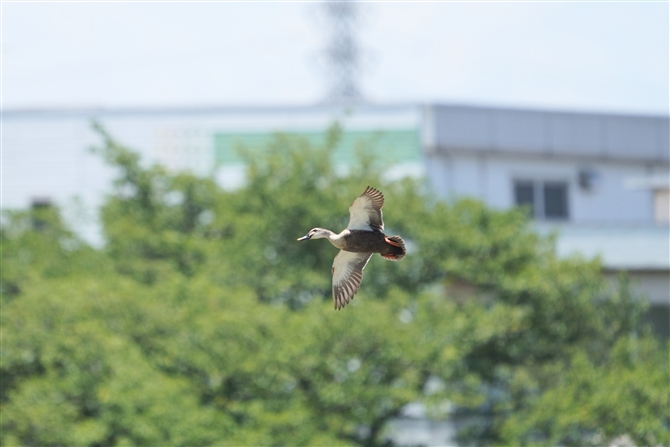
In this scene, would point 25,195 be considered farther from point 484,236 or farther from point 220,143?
point 484,236

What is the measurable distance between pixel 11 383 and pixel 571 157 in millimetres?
14686

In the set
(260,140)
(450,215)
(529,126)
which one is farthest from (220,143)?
(450,215)

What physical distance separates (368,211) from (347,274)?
5.00 ft

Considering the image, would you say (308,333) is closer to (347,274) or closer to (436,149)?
(347,274)

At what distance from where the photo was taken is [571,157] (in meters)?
27.6

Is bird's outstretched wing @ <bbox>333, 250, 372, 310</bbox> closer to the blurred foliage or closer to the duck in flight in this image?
the duck in flight

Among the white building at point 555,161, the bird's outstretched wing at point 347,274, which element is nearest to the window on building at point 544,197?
the white building at point 555,161

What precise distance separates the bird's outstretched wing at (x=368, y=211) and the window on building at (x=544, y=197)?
18367 mm

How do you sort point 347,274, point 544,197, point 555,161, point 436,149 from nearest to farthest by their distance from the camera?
point 347,274 → point 436,149 → point 555,161 → point 544,197

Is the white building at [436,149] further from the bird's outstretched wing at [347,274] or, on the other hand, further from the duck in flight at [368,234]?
the duck in flight at [368,234]

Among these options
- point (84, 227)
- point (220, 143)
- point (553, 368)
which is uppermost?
point (220, 143)

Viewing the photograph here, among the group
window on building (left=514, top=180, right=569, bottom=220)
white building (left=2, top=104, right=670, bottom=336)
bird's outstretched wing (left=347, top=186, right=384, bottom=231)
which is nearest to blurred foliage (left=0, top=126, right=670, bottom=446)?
white building (left=2, top=104, right=670, bottom=336)

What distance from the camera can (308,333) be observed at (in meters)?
17.0

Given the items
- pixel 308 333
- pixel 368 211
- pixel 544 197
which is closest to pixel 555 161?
pixel 544 197
